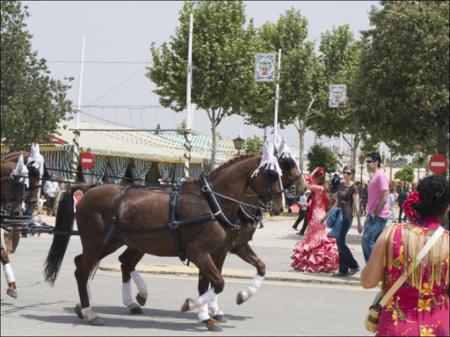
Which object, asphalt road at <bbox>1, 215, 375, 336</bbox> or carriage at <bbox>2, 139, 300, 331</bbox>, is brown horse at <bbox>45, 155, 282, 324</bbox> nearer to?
carriage at <bbox>2, 139, 300, 331</bbox>

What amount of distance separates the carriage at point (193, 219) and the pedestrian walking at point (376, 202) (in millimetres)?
2808

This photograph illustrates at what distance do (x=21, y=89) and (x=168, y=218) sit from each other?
2571 centimetres

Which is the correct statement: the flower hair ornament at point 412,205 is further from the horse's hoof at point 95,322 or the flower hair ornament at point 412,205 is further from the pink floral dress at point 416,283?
the horse's hoof at point 95,322

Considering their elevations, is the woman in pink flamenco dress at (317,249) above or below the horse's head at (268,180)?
below

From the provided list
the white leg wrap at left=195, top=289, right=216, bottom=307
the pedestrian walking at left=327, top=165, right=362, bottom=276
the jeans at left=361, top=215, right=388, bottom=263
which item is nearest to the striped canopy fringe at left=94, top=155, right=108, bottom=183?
the pedestrian walking at left=327, top=165, right=362, bottom=276

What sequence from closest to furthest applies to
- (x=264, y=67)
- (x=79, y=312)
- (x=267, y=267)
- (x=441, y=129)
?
1. (x=79, y=312)
2. (x=267, y=267)
3. (x=441, y=129)
4. (x=264, y=67)

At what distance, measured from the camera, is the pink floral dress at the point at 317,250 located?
14.7 meters

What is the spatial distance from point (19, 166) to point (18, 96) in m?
23.4

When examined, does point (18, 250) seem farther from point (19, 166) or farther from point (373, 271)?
point (373, 271)

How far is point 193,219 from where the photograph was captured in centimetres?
932

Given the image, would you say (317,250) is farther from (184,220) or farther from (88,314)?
(88,314)

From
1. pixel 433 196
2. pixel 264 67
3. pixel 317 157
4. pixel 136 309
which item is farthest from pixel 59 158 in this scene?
pixel 433 196

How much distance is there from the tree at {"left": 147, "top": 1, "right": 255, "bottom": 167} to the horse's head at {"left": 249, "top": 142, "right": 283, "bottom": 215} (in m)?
31.1

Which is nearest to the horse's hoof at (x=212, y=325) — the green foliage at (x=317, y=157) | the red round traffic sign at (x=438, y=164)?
the red round traffic sign at (x=438, y=164)
